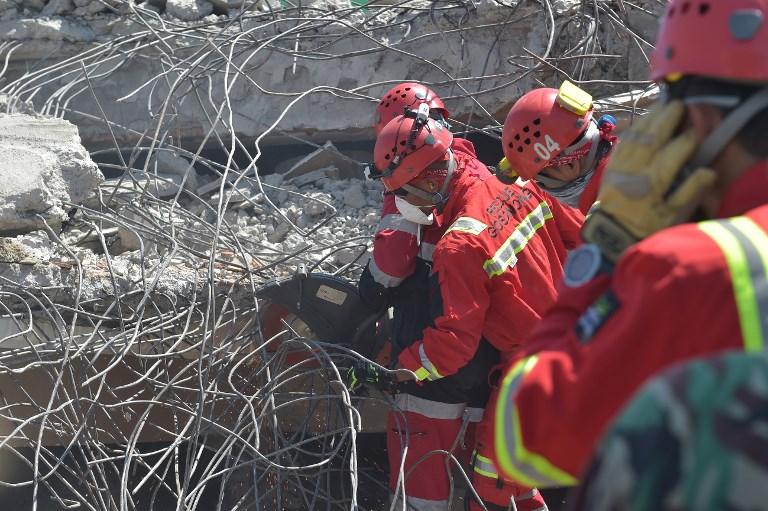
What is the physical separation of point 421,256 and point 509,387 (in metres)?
2.53

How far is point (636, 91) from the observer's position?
19.9 feet

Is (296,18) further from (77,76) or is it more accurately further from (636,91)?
(636,91)

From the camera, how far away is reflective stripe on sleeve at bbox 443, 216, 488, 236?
150 inches

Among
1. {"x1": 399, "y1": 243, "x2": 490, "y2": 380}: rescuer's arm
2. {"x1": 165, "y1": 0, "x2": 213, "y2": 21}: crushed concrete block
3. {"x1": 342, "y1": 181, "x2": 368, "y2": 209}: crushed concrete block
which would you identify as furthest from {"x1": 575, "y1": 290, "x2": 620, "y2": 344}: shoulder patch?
{"x1": 165, "y1": 0, "x2": 213, "y2": 21}: crushed concrete block

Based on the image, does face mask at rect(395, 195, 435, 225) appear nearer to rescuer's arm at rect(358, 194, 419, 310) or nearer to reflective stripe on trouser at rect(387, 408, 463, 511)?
rescuer's arm at rect(358, 194, 419, 310)

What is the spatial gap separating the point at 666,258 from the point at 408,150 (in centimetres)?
266

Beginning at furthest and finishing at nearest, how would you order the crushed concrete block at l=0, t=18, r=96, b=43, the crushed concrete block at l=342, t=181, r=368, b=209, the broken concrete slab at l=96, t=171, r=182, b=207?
the crushed concrete block at l=0, t=18, r=96, b=43, the crushed concrete block at l=342, t=181, r=368, b=209, the broken concrete slab at l=96, t=171, r=182, b=207

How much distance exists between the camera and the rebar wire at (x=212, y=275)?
4.38m

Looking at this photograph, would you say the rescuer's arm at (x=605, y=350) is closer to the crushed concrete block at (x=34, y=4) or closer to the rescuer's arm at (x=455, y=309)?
the rescuer's arm at (x=455, y=309)

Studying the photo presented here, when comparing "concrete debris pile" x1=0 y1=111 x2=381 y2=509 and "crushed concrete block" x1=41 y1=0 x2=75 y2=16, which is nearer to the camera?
"concrete debris pile" x1=0 y1=111 x2=381 y2=509

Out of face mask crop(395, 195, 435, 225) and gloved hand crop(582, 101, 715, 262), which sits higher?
gloved hand crop(582, 101, 715, 262)

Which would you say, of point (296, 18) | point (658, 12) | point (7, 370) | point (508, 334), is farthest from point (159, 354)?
point (658, 12)

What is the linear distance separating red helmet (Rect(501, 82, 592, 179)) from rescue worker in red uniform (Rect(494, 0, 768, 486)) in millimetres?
1860

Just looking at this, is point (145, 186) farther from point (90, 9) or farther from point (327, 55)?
point (90, 9)
